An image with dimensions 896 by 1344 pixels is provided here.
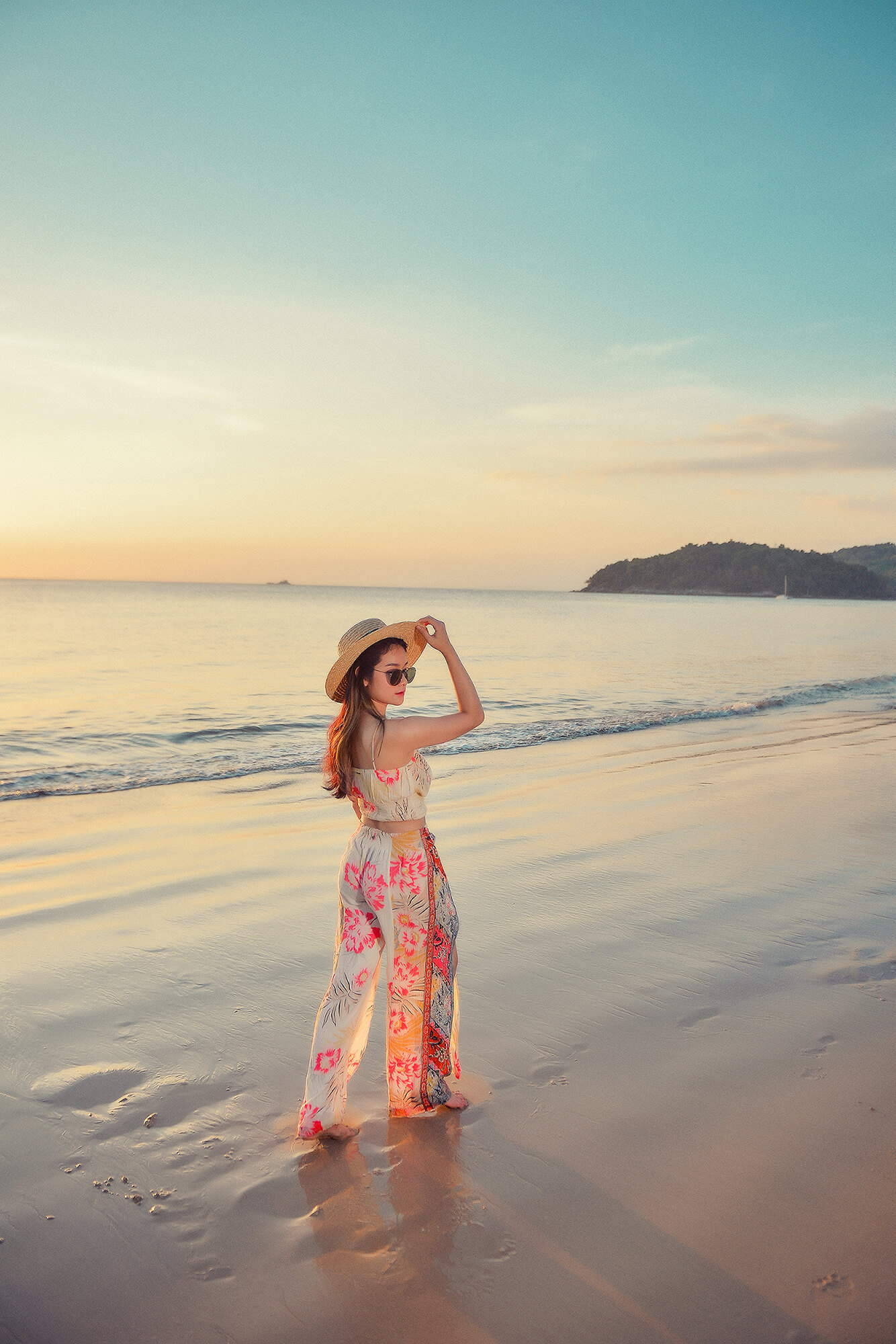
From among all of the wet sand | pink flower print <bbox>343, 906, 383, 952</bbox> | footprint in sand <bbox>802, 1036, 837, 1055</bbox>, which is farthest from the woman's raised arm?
footprint in sand <bbox>802, 1036, 837, 1055</bbox>

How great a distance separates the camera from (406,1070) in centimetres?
333

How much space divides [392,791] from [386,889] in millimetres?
368

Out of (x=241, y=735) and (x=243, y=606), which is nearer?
(x=241, y=735)

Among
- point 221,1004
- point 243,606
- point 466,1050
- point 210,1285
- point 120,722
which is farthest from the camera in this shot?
point 243,606

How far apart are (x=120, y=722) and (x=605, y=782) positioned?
1005cm

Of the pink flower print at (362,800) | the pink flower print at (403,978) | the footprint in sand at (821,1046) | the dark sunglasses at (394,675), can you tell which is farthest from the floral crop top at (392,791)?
the footprint in sand at (821,1046)

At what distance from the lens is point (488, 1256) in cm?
261

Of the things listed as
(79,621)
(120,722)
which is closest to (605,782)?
(120,722)

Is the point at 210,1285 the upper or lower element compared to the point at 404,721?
lower

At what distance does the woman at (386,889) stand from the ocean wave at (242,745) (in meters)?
7.96

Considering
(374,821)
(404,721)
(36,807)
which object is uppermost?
(404,721)

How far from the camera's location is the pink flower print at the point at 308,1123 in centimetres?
318

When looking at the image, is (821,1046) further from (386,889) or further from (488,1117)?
(386,889)

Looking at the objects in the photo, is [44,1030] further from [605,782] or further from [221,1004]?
[605,782]
